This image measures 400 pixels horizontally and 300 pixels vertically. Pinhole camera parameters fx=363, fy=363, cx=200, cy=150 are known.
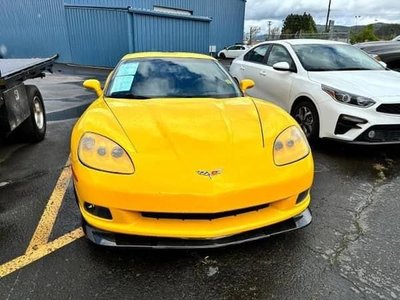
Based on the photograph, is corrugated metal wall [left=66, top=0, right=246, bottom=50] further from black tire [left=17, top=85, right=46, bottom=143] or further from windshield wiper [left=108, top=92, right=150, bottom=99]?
windshield wiper [left=108, top=92, right=150, bottom=99]

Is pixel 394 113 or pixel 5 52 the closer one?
pixel 394 113

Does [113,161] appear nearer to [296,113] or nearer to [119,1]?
[296,113]

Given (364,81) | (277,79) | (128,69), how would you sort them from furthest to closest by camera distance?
1. (277,79)
2. (364,81)
3. (128,69)

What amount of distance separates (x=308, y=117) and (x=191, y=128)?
9.50ft

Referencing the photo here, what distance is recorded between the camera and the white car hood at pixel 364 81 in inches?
175

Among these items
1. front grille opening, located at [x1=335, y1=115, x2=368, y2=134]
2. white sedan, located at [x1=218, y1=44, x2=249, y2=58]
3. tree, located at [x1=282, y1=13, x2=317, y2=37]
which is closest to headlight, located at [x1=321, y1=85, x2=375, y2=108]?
front grille opening, located at [x1=335, y1=115, x2=368, y2=134]

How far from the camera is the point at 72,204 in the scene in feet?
10.9

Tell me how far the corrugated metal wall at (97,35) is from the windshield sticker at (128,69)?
536 inches

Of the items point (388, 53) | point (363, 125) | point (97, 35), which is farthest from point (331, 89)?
point (97, 35)

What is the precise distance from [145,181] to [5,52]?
23669 millimetres

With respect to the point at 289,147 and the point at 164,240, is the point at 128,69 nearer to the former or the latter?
the point at 289,147

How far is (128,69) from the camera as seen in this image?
3781mm

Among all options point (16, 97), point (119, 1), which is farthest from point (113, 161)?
point (119, 1)

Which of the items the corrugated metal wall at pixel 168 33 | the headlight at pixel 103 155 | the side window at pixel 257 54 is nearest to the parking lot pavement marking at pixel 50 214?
the headlight at pixel 103 155
